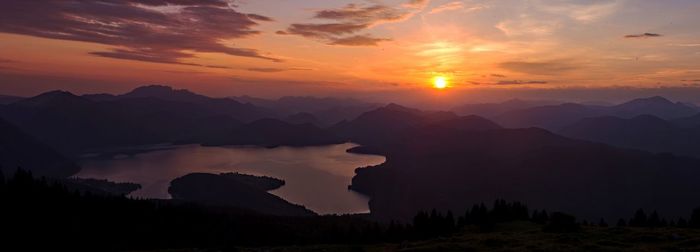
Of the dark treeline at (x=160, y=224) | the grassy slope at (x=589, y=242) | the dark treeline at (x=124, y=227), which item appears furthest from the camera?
Result: the dark treeline at (x=124, y=227)

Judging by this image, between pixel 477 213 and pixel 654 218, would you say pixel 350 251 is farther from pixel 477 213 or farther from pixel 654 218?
pixel 654 218

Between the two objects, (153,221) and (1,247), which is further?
(153,221)

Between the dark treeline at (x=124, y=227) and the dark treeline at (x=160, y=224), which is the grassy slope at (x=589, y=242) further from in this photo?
the dark treeline at (x=124, y=227)

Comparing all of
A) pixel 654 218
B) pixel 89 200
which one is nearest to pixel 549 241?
pixel 654 218

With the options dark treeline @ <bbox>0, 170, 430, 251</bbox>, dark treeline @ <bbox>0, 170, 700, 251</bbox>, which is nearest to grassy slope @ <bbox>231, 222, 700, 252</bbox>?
dark treeline @ <bbox>0, 170, 700, 251</bbox>

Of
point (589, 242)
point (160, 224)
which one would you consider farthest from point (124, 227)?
point (589, 242)

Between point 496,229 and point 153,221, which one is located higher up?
point 496,229

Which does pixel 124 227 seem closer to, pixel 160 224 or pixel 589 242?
pixel 160 224

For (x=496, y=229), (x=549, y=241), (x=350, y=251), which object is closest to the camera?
(x=549, y=241)

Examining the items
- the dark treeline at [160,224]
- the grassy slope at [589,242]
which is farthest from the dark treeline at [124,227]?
the grassy slope at [589,242]
